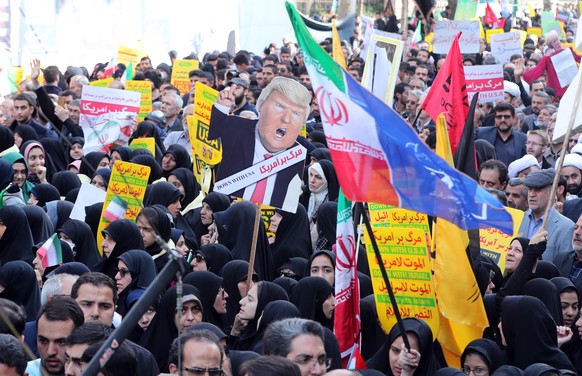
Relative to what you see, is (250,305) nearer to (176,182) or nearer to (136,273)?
(136,273)

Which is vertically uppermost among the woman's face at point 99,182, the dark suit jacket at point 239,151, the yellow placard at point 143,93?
the dark suit jacket at point 239,151

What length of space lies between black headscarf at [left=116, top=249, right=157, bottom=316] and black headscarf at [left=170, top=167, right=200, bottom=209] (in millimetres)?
2952

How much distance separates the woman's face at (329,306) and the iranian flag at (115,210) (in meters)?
2.13

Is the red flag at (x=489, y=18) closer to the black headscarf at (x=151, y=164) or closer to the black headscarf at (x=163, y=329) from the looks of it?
the black headscarf at (x=151, y=164)

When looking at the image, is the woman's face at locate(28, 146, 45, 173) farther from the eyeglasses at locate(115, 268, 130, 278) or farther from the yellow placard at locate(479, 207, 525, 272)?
the yellow placard at locate(479, 207, 525, 272)

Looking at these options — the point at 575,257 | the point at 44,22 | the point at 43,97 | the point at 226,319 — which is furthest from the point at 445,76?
the point at 44,22

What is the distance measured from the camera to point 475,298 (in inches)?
233

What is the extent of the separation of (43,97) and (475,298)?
683cm

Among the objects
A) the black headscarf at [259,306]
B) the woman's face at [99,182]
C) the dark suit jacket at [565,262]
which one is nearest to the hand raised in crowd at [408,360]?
the black headscarf at [259,306]

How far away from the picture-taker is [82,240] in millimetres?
7953

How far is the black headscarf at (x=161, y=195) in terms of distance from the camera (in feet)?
29.8

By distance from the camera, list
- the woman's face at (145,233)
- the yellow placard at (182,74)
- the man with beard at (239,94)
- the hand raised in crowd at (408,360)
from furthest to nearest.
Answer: the yellow placard at (182,74), the man with beard at (239,94), the woman's face at (145,233), the hand raised in crowd at (408,360)

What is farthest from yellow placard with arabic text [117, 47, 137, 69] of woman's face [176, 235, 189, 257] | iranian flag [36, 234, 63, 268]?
iranian flag [36, 234, 63, 268]

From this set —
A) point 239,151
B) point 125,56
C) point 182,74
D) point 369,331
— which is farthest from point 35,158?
point 125,56
